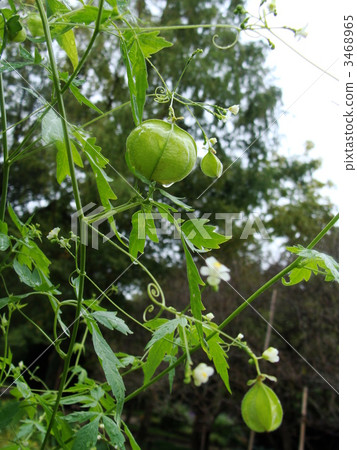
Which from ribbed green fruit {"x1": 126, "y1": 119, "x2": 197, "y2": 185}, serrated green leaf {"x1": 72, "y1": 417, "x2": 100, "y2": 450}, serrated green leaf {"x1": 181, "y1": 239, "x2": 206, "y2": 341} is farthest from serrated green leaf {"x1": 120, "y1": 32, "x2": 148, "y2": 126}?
serrated green leaf {"x1": 72, "y1": 417, "x2": 100, "y2": 450}

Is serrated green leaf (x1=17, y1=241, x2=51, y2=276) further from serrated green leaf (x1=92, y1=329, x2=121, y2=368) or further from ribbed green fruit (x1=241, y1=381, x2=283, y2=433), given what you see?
ribbed green fruit (x1=241, y1=381, x2=283, y2=433)

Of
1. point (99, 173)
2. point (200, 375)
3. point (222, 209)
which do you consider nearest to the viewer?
point (200, 375)

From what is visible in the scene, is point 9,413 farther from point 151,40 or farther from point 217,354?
point 151,40

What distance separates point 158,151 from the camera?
0.34m

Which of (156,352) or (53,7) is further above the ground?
(53,7)

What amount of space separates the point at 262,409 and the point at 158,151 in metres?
0.20

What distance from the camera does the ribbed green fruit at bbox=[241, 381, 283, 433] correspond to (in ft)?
1.01

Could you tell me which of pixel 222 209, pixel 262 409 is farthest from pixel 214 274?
pixel 222 209

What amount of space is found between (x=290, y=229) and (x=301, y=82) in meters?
1.07

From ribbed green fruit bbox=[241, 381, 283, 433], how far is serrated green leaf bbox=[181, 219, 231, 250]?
0.13 metres

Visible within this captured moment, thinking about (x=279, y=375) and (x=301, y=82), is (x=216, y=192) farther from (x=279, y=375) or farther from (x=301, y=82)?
(x=301, y=82)

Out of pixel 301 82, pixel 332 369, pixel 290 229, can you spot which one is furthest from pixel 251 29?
pixel 332 369

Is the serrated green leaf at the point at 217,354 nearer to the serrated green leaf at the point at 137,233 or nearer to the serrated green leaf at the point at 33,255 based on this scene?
the serrated green leaf at the point at 137,233

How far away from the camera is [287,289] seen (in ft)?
8.27
